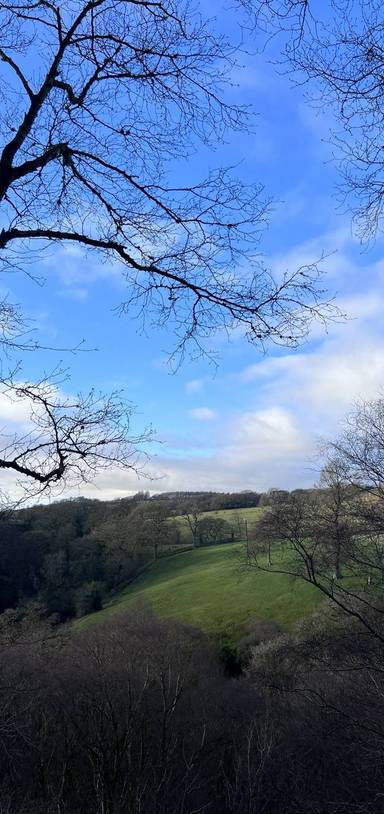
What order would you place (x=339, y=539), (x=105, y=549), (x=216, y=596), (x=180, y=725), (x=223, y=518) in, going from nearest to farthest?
(x=339, y=539) → (x=180, y=725) → (x=216, y=596) → (x=105, y=549) → (x=223, y=518)

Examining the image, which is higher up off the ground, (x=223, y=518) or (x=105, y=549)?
(x=223, y=518)

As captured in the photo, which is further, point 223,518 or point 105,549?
point 223,518

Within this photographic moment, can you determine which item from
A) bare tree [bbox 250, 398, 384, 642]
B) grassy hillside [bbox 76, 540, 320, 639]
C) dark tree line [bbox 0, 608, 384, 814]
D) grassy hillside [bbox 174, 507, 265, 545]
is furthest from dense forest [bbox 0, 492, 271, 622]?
bare tree [bbox 250, 398, 384, 642]

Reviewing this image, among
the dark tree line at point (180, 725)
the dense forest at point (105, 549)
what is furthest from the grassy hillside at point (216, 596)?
the dark tree line at point (180, 725)

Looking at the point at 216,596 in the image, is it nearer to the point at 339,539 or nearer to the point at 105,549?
the point at 105,549

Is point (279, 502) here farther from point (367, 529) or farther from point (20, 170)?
point (20, 170)

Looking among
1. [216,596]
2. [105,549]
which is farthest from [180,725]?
[105,549]

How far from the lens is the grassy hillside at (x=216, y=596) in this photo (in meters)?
47.0

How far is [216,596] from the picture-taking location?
55656 mm

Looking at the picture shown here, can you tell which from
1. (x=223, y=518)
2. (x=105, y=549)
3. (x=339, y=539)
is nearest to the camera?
(x=339, y=539)

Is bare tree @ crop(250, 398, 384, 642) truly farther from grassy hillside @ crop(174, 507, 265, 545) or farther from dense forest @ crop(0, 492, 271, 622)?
grassy hillside @ crop(174, 507, 265, 545)

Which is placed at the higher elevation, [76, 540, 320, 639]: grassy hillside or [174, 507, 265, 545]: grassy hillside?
[174, 507, 265, 545]: grassy hillside

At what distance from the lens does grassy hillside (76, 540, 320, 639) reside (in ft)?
154

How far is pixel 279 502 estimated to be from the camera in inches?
456
